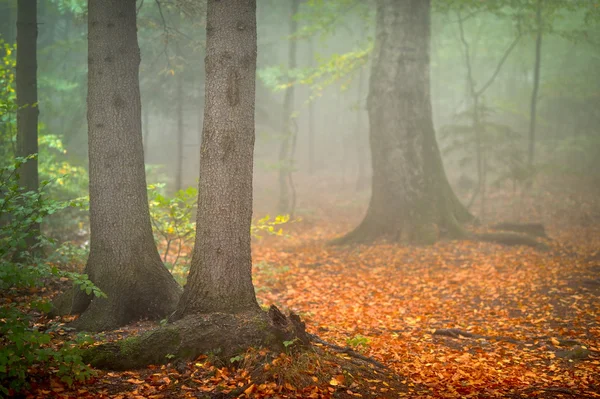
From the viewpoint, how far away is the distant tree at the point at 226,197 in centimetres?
473

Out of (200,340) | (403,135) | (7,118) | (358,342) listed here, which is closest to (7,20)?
(7,118)


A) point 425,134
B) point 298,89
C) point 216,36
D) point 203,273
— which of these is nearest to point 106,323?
point 203,273

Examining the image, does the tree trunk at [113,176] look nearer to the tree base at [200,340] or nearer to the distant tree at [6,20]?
the tree base at [200,340]

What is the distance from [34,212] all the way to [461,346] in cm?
558

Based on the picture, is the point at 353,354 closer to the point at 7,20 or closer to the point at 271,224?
the point at 271,224

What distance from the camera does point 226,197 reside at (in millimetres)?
4867

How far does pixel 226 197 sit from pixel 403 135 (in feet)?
28.5

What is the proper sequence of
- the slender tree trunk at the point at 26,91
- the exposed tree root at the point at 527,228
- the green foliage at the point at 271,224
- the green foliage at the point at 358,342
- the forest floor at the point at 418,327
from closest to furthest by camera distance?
the forest floor at the point at 418,327, the green foliage at the point at 358,342, the green foliage at the point at 271,224, the slender tree trunk at the point at 26,91, the exposed tree root at the point at 527,228

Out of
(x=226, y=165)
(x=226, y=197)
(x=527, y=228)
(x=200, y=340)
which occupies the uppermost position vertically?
(x=226, y=165)

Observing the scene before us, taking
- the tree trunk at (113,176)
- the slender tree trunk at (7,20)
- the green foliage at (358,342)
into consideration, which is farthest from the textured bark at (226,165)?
the slender tree trunk at (7,20)

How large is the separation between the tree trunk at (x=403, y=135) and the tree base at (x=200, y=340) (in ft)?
26.5

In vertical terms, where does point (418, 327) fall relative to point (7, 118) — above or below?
below

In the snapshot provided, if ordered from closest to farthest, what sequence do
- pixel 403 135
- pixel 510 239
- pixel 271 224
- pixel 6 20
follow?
pixel 271 224 < pixel 510 239 < pixel 403 135 < pixel 6 20

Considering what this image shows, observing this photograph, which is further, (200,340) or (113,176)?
(113,176)
